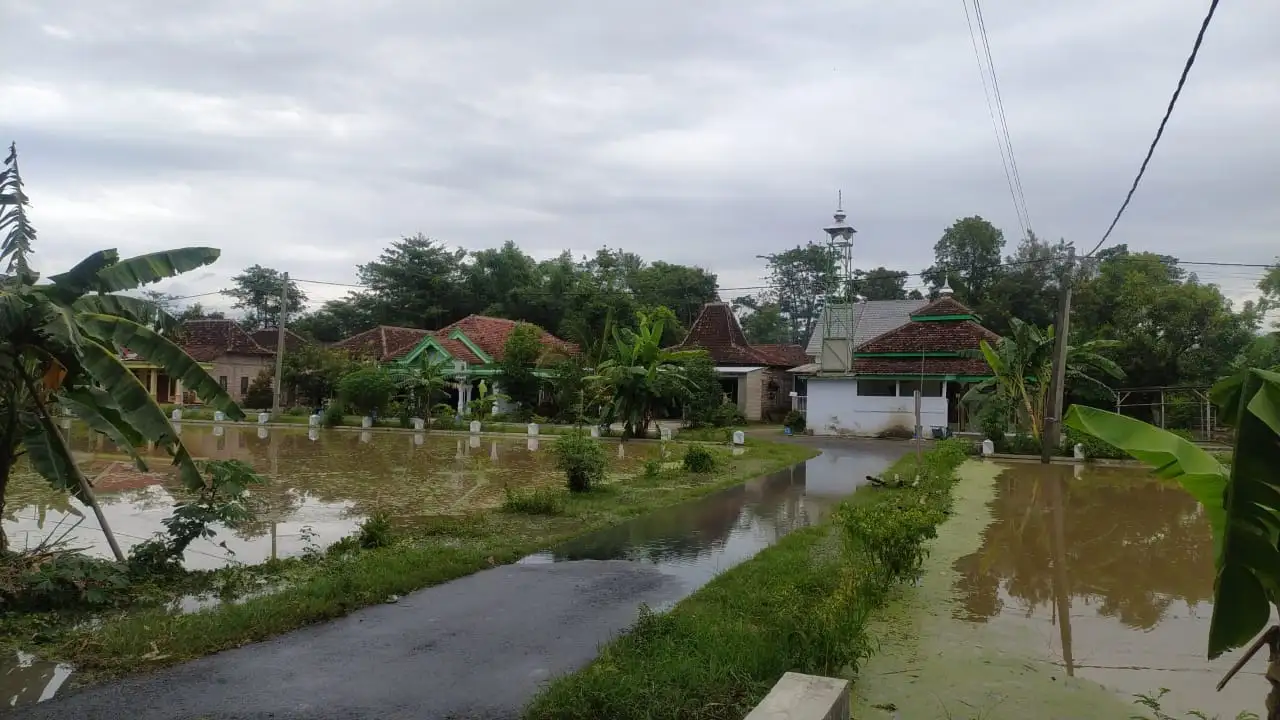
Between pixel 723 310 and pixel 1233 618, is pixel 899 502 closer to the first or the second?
pixel 1233 618

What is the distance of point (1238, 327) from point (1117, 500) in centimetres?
1719

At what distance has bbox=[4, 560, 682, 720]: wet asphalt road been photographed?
4.93 metres

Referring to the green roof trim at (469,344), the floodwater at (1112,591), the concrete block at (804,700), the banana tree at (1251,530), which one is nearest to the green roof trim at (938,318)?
the floodwater at (1112,591)

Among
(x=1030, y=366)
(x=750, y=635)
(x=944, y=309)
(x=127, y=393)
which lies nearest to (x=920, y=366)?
(x=944, y=309)

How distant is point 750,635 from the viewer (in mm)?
5742

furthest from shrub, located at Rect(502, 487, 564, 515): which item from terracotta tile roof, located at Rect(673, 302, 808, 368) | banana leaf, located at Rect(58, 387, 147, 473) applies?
terracotta tile roof, located at Rect(673, 302, 808, 368)

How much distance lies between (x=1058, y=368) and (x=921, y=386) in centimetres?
835

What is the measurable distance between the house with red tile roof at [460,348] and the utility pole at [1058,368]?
1767cm

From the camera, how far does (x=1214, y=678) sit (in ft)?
18.4

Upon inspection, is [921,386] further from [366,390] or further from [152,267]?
[152,267]

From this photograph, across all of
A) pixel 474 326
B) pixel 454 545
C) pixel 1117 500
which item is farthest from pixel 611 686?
pixel 474 326

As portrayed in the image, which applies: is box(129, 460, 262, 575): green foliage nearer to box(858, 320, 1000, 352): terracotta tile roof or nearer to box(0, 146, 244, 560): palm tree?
box(0, 146, 244, 560): palm tree

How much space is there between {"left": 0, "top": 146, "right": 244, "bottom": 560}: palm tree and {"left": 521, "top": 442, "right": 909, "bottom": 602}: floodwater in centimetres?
412

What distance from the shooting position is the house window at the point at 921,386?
1117 inches
